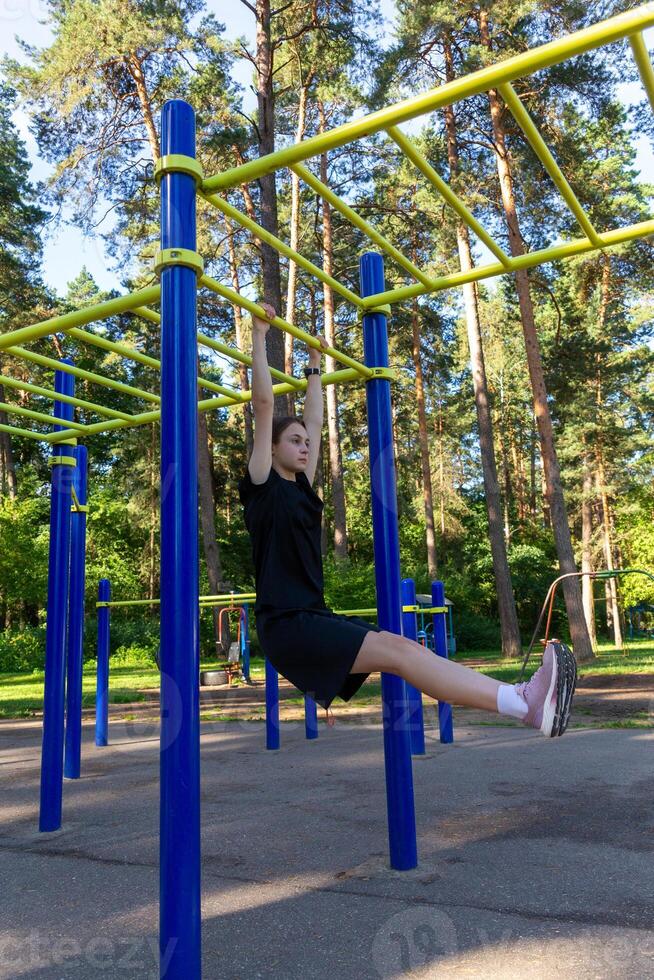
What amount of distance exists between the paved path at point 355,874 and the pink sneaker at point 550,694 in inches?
22.9

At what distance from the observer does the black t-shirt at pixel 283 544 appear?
239 centimetres

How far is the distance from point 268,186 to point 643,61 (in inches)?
355

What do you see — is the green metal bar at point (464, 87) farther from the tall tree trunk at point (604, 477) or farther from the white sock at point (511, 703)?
the tall tree trunk at point (604, 477)

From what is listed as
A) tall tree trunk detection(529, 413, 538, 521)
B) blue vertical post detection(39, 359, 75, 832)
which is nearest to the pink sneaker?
blue vertical post detection(39, 359, 75, 832)

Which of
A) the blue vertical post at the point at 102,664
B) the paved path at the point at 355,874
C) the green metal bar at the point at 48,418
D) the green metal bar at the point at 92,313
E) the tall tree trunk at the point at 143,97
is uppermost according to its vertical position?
the tall tree trunk at the point at 143,97

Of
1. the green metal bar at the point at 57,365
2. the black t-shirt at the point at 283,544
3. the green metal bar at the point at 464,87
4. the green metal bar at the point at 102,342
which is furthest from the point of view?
the green metal bar at the point at 57,365

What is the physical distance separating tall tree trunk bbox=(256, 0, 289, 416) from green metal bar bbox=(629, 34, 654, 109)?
699 cm

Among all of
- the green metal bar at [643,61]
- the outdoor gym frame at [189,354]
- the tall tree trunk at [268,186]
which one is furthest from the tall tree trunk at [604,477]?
the green metal bar at [643,61]

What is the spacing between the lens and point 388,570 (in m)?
3.08

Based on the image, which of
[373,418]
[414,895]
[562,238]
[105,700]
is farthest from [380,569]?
[562,238]

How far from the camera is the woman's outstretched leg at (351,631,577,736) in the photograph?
6.96ft

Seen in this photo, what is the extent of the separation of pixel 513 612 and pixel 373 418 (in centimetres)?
1310

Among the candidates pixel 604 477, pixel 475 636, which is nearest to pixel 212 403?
pixel 475 636

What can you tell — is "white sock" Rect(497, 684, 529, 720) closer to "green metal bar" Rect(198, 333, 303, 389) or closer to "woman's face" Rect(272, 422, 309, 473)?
"woman's face" Rect(272, 422, 309, 473)
